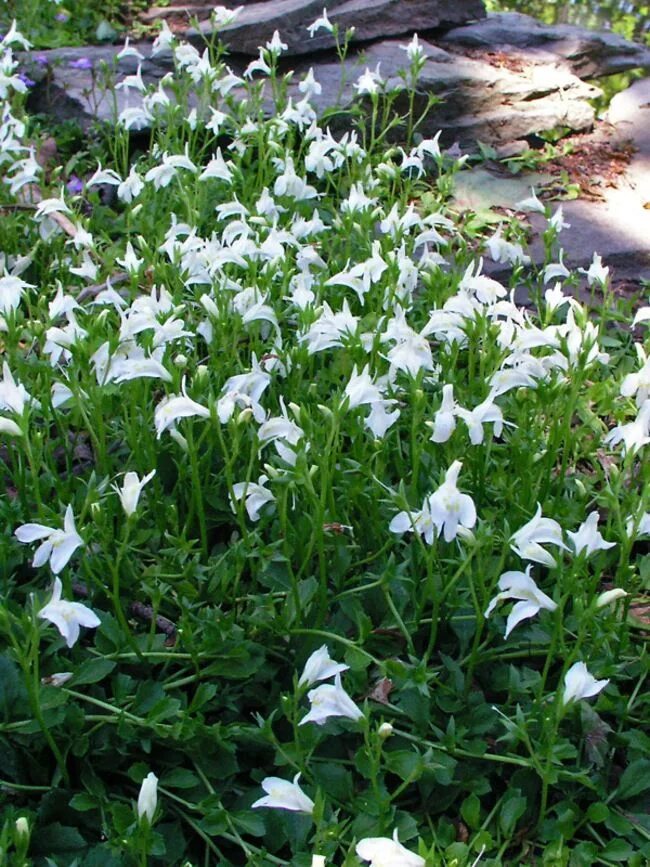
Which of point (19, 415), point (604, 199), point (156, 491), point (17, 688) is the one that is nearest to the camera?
point (17, 688)

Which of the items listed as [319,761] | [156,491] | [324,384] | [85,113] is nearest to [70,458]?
[156,491]

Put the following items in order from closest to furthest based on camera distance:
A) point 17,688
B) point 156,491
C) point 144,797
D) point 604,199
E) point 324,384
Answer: point 144,797 < point 17,688 < point 156,491 < point 324,384 < point 604,199

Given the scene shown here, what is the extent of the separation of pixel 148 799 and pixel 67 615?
1.26 feet

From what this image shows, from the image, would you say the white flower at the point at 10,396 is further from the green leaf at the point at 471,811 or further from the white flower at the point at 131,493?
the green leaf at the point at 471,811

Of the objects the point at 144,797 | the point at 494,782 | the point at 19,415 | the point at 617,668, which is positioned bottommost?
the point at 494,782

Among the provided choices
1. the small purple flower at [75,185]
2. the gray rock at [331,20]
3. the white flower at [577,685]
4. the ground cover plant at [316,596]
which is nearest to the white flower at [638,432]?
the ground cover plant at [316,596]

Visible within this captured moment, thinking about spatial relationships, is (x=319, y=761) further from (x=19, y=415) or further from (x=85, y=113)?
(x=85, y=113)

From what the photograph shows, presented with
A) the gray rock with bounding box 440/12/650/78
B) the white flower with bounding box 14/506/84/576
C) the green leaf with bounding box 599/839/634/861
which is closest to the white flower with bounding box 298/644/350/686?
the white flower with bounding box 14/506/84/576

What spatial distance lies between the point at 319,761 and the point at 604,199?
4012mm

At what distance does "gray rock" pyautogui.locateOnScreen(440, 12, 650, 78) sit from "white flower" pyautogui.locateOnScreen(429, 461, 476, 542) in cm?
538

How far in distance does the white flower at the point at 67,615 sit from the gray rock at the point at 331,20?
16.1ft

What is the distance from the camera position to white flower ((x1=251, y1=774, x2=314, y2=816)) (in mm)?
1759

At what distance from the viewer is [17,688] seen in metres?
2.03

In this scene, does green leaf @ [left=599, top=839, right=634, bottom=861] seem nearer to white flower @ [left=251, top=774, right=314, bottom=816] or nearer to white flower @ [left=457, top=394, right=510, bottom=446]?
white flower @ [left=251, top=774, right=314, bottom=816]
